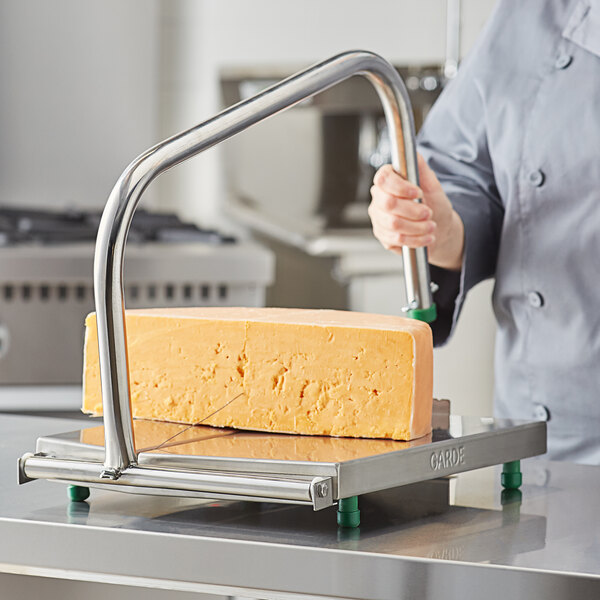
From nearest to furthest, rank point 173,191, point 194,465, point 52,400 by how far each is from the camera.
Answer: point 194,465 < point 52,400 < point 173,191

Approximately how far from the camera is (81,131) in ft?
9.06

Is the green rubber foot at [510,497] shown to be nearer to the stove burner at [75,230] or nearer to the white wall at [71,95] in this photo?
the stove burner at [75,230]

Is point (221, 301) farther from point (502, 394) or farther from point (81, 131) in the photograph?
point (81, 131)

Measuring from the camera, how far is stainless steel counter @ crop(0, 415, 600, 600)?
0.60 m

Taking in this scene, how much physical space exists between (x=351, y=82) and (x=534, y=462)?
1.86 metres

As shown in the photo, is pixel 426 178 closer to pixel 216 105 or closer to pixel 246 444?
pixel 246 444

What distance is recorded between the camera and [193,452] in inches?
26.2

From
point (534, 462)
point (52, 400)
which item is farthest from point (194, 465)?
point (52, 400)

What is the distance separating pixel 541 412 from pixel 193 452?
2.04 feet

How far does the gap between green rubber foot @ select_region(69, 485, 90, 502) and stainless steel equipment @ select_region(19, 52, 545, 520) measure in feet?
0.09

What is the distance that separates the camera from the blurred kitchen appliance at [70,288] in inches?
69.5

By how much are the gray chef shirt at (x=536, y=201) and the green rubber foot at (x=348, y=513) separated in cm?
53

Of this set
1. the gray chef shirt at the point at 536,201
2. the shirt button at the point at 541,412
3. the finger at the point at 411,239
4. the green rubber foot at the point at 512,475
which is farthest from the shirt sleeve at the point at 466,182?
the green rubber foot at the point at 512,475

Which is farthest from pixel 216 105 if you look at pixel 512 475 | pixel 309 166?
pixel 512 475
